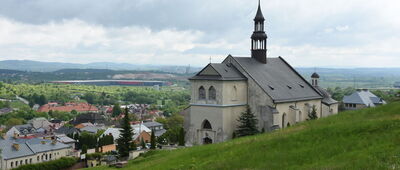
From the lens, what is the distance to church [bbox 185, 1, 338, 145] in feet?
133

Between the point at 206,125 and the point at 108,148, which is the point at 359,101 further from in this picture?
the point at 206,125

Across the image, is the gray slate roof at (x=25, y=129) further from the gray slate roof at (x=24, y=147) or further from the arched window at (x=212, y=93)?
the arched window at (x=212, y=93)

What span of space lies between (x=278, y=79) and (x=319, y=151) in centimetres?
2710

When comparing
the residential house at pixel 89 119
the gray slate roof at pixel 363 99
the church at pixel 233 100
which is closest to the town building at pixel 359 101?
the gray slate roof at pixel 363 99

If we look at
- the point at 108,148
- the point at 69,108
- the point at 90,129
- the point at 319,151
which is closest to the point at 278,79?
the point at 319,151

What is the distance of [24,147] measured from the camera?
64.8m

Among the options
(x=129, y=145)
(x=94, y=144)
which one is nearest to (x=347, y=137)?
(x=129, y=145)

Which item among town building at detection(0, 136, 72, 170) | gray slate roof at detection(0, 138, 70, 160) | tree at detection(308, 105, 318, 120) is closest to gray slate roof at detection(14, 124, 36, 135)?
town building at detection(0, 136, 72, 170)

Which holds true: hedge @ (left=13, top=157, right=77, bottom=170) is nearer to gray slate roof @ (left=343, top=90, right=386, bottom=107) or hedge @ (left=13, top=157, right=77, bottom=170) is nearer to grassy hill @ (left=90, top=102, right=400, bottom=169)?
grassy hill @ (left=90, top=102, right=400, bottom=169)

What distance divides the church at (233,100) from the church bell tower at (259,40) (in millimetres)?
1677

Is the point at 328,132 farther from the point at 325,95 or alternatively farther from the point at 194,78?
the point at 325,95

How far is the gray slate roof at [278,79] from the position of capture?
4264cm

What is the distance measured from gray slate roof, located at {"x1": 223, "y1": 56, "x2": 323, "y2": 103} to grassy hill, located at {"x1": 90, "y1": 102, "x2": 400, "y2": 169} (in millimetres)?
17549

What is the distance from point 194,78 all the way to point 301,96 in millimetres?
11608
